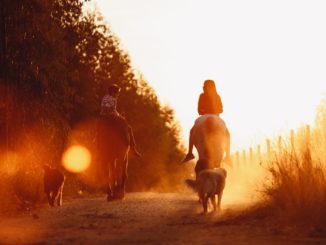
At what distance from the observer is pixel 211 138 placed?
13.9m

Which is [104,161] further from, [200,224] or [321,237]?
[321,237]

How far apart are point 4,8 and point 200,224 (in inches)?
351

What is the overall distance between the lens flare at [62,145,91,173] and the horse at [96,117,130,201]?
9.33 m

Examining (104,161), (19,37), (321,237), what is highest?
(19,37)

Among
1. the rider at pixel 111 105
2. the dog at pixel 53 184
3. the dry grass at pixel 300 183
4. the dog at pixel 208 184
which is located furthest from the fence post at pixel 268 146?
the dog at pixel 53 184

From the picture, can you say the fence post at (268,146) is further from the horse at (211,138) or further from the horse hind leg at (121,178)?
the horse hind leg at (121,178)

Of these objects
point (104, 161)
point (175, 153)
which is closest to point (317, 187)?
point (104, 161)

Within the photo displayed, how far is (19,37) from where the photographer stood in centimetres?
1725

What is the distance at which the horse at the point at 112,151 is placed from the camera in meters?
16.5

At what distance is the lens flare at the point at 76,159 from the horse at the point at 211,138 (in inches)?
497

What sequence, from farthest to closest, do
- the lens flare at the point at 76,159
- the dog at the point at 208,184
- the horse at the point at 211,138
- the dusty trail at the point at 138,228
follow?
the lens flare at the point at 76,159
the horse at the point at 211,138
the dog at the point at 208,184
the dusty trail at the point at 138,228

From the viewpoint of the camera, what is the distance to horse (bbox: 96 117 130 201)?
1647cm

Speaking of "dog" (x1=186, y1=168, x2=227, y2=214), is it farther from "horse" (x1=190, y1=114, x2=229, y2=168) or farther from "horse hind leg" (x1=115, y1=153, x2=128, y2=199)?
"horse hind leg" (x1=115, y1=153, x2=128, y2=199)

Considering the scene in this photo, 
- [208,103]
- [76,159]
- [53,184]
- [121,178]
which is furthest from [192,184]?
[76,159]
